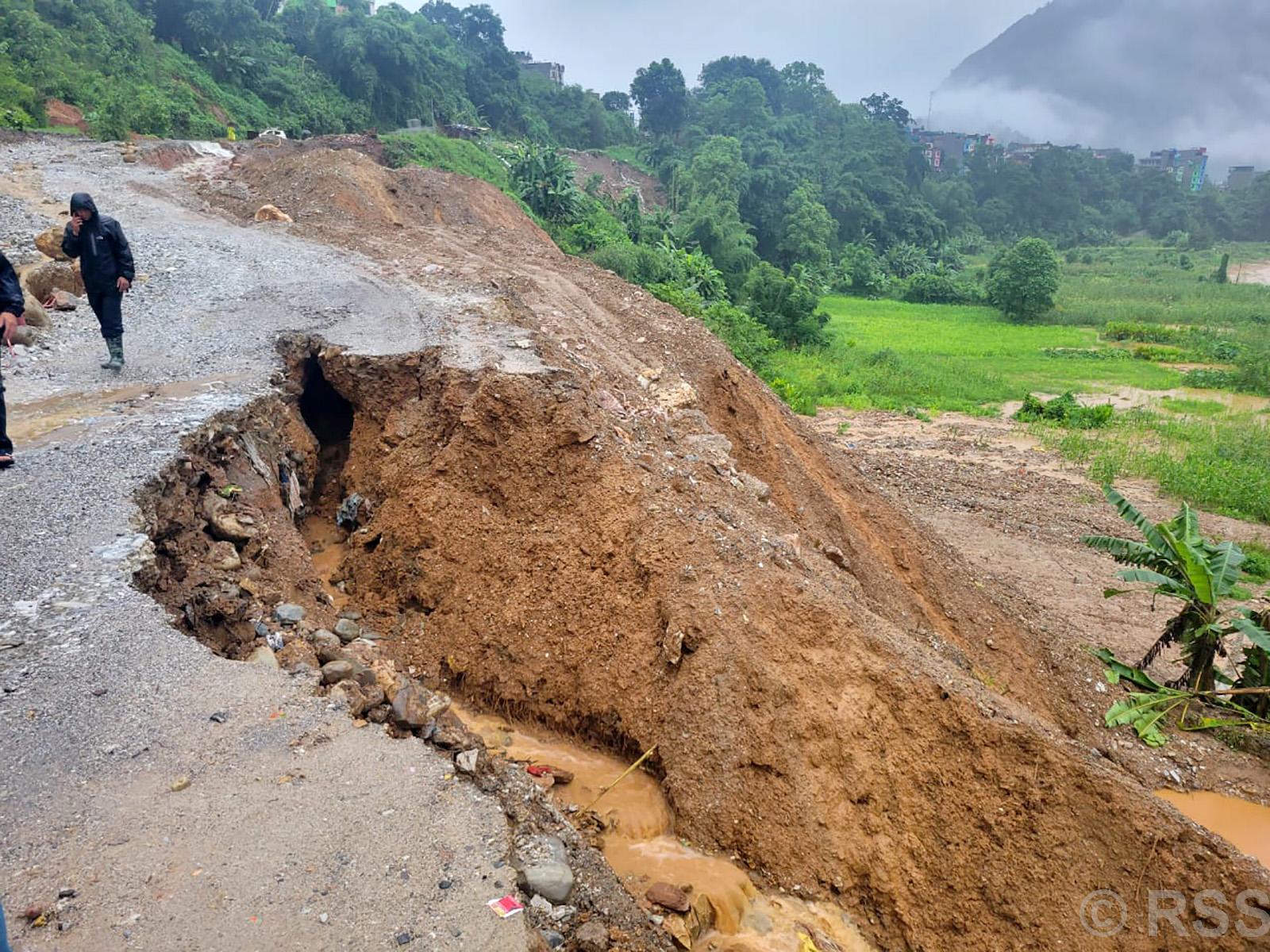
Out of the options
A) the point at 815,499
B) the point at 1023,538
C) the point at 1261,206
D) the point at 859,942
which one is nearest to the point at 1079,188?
the point at 1261,206

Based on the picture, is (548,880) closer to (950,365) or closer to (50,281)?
(50,281)

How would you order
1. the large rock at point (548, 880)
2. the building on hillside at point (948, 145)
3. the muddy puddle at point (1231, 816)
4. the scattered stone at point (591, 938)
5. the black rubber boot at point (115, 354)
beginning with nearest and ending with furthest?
the scattered stone at point (591, 938) → the large rock at point (548, 880) → the muddy puddle at point (1231, 816) → the black rubber boot at point (115, 354) → the building on hillside at point (948, 145)

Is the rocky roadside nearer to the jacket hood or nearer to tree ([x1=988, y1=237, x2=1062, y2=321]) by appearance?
the jacket hood

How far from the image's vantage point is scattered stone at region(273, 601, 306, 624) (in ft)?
16.5

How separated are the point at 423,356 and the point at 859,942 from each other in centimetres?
595

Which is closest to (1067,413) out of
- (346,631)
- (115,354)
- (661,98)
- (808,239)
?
(346,631)

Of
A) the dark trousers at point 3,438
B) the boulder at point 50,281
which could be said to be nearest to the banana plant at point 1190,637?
the dark trousers at point 3,438

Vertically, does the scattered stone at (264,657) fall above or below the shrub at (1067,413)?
above

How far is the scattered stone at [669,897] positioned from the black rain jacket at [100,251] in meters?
6.50

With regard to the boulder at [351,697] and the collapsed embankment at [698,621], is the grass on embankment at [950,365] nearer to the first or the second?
the collapsed embankment at [698,621]

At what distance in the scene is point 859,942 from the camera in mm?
4527

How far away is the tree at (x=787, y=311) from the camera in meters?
25.8

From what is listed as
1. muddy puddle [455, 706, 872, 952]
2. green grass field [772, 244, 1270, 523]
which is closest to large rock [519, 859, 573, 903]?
muddy puddle [455, 706, 872, 952]

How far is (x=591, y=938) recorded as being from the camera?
3.16 m
